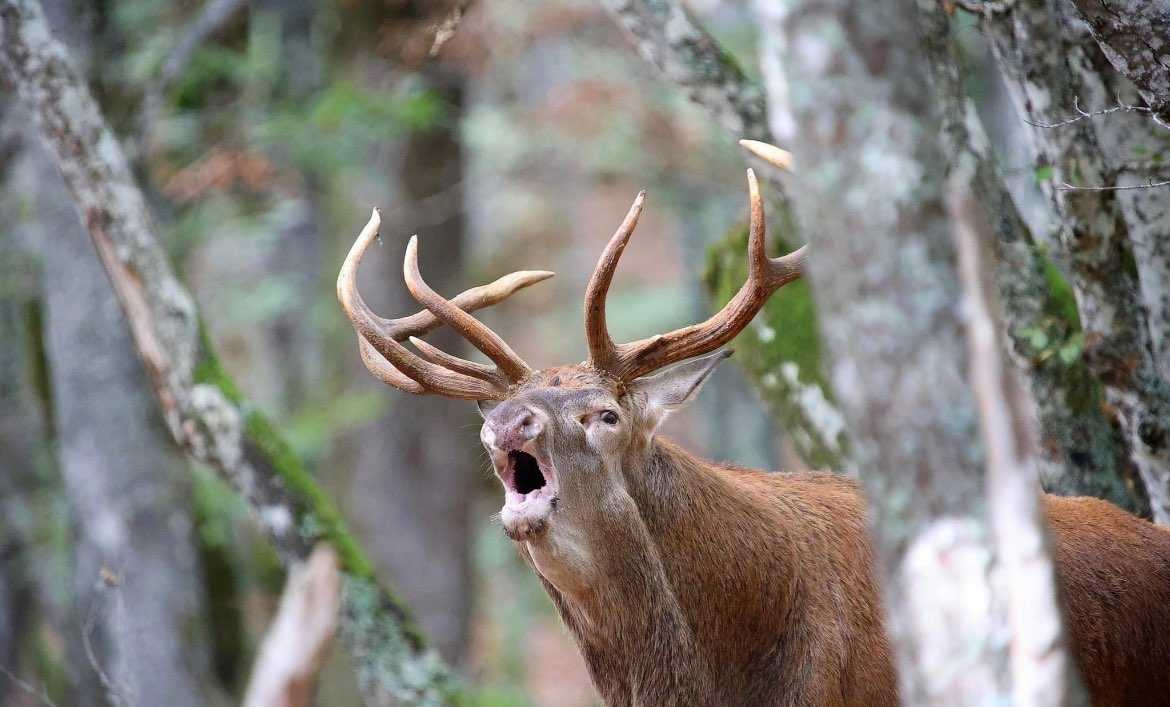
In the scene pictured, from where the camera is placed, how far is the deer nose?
15.1 ft

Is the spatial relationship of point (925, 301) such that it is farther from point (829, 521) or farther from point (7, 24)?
point (7, 24)

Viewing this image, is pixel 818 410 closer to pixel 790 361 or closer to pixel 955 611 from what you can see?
pixel 790 361

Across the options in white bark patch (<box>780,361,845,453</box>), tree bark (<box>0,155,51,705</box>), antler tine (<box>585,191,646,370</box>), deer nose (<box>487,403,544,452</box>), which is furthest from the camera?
tree bark (<box>0,155,51,705</box>)

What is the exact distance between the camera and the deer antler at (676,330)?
501cm

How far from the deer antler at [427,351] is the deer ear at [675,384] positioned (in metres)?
0.50

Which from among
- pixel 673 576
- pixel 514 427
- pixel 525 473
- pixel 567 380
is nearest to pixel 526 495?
pixel 525 473

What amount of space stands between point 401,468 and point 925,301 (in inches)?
395

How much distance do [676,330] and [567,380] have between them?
48 cm

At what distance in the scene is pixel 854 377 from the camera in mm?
2689

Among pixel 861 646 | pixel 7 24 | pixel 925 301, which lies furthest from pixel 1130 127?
pixel 7 24

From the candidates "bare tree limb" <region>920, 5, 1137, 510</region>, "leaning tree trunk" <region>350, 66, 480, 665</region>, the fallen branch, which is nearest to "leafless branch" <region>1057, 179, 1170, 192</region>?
"bare tree limb" <region>920, 5, 1137, 510</region>

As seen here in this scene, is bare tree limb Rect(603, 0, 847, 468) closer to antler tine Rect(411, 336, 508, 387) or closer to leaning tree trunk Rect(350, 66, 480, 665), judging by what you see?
antler tine Rect(411, 336, 508, 387)

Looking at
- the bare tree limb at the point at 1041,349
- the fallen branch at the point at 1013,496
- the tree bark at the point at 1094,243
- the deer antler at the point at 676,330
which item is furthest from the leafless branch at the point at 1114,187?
the fallen branch at the point at 1013,496

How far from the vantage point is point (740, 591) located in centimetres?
493
